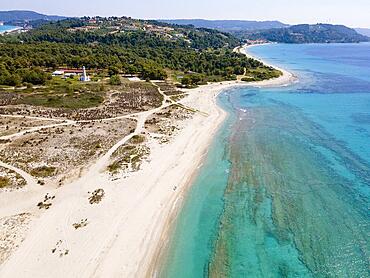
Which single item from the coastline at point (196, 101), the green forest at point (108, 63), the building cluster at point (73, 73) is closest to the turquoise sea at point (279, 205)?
the coastline at point (196, 101)

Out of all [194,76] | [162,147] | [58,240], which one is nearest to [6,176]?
[58,240]

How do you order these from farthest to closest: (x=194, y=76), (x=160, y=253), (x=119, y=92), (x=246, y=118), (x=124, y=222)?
(x=194, y=76) < (x=119, y=92) < (x=246, y=118) < (x=124, y=222) < (x=160, y=253)

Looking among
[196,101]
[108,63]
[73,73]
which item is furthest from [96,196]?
[108,63]

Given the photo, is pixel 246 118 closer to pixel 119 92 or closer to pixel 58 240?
pixel 119 92

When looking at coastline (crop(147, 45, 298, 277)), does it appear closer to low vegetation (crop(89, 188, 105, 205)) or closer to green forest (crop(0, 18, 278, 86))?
green forest (crop(0, 18, 278, 86))

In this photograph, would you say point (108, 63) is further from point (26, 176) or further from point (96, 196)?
point (96, 196)

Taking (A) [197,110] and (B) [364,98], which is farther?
(B) [364,98]
